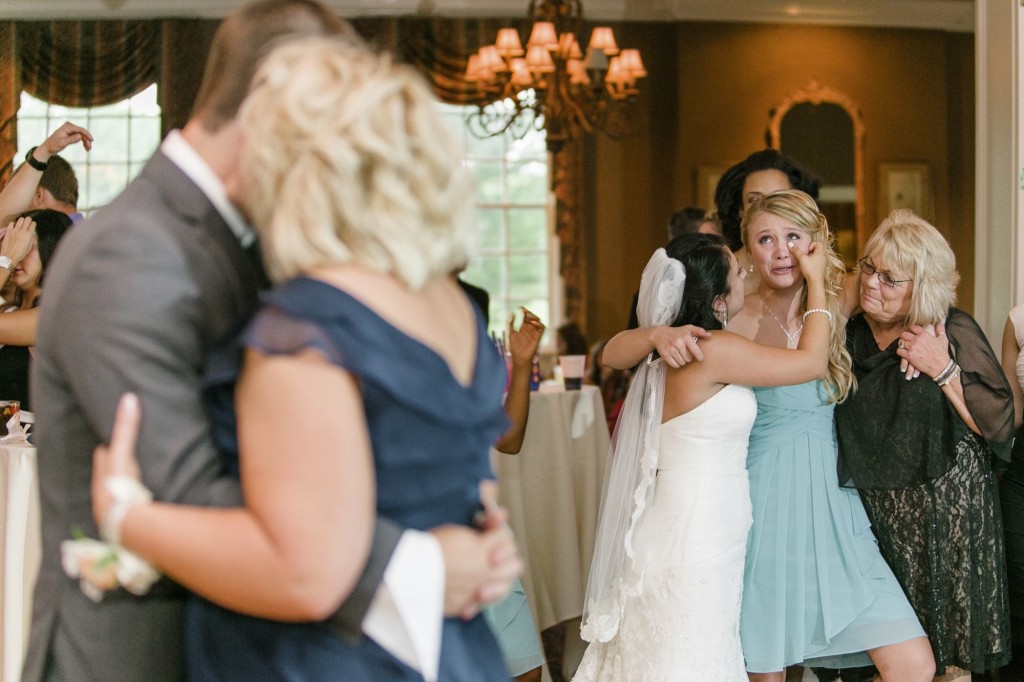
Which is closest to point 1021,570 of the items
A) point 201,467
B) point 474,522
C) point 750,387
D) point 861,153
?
Result: point 750,387

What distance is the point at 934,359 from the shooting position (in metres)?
2.78

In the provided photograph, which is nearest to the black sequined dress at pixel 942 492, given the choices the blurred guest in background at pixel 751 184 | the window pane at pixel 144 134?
the blurred guest in background at pixel 751 184

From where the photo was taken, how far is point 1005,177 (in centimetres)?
371

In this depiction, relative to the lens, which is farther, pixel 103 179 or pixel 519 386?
pixel 103 179

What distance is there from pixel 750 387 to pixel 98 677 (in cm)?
191

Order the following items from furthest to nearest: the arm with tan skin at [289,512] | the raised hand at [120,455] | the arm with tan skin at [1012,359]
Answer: the arm with tan skin at [1012,359] → the raised hand at [120,455] → the arm with tan skin at [289,512]

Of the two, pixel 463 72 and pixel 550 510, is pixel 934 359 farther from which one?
pixel 463 72

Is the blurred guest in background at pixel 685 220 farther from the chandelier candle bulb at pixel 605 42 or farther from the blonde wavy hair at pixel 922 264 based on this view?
the chandelier candle bulb at pixel 605 42

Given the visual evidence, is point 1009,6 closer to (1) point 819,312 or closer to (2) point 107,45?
(1) point 819,312

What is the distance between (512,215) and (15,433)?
5.93 m

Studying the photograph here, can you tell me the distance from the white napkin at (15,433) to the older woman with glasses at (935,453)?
2.35m

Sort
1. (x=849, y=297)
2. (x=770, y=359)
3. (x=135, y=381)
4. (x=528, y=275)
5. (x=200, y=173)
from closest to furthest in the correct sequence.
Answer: (x=135, y=381) → (x=200, y=173) → (x=770, y=359) → (x=849, y=297) → (x=528, y=275)

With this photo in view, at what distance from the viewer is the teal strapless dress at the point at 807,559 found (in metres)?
2.67

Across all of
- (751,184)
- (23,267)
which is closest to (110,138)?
(23,267)
